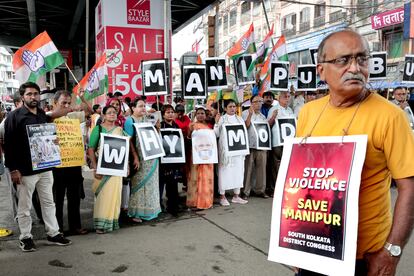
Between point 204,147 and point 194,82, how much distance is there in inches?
46.0

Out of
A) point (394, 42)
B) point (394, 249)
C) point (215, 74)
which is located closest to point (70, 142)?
point (215, 74)

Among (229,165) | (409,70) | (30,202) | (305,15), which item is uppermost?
(305,15)

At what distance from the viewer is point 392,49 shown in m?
21.8

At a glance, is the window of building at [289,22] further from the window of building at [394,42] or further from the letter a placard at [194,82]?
the letter a placard at [194,82]

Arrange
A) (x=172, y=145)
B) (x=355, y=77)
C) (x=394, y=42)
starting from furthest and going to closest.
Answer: (x=394, y=42)
(x=172, y=145)
(x=355, y=77)

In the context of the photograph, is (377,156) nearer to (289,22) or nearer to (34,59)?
(34,59)

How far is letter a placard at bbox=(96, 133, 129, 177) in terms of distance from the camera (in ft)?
16.1

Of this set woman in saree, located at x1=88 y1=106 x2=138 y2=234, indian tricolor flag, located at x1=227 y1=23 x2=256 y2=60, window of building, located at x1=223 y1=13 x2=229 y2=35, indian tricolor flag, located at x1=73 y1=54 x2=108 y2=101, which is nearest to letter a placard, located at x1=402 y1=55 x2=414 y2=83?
indian tricolor flag, located at x1=227 y1=23 x2=256 y2=60

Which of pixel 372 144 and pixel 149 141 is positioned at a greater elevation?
pixel 372 144

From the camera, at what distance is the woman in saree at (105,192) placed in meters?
4.96

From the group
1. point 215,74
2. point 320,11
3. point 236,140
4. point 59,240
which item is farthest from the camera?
point 320,11

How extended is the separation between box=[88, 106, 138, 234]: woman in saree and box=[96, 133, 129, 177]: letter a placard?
96 millimetres

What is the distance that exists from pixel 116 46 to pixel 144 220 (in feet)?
18.1

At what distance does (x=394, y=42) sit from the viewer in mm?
21781
